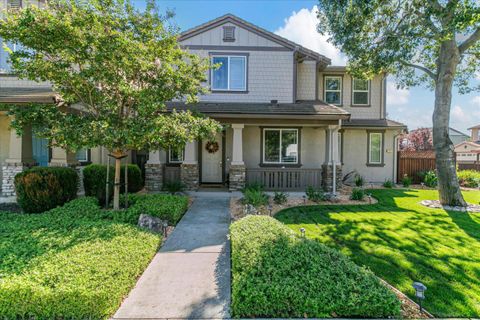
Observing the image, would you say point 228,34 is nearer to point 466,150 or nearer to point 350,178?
point 350,178

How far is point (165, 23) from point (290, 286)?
6.81 meters

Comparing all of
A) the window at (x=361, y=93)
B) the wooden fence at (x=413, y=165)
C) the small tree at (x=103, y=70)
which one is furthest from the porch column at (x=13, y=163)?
the wooden fence at (x=413, y=165)

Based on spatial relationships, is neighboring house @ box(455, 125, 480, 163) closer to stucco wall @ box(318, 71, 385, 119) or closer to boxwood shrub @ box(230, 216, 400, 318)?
stucco wall @ box(318, 71, 385, 119)

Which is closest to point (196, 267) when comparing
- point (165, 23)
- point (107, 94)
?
point (107, 94)

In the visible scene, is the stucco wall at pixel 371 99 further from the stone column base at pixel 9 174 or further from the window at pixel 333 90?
the stone column base at pixel 9 174

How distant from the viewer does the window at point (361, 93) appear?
1390 cm

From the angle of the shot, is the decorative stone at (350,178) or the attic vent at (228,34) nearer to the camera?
the attic vent at (228,34)

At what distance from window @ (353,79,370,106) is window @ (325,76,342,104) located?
888mm

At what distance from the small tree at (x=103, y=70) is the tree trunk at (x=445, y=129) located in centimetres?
860

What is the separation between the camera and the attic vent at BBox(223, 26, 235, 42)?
11.0m

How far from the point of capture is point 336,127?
10.2 m

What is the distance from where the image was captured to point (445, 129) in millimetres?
8789

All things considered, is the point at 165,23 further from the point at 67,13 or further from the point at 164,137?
the point at 164,137

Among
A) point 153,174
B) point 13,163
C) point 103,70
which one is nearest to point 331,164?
point 153,174
